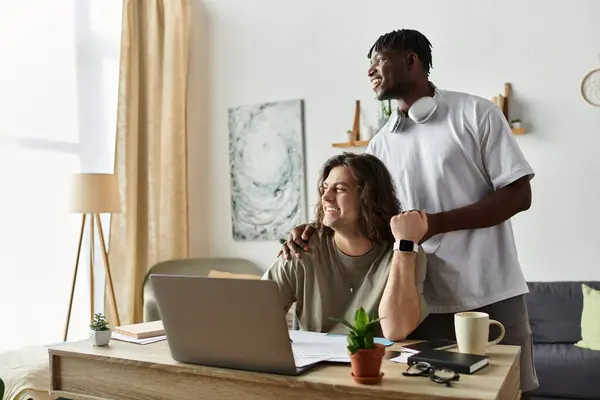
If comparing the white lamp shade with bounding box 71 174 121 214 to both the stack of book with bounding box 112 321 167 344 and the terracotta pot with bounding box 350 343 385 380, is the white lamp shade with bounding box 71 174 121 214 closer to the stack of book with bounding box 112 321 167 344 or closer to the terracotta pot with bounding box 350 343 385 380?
the stack of book with bounding box 112 321 167 344

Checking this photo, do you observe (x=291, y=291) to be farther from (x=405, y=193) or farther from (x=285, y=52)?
(x=285, y=52)

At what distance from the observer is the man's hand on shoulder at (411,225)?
1.55m

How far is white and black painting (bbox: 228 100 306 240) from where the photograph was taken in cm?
435

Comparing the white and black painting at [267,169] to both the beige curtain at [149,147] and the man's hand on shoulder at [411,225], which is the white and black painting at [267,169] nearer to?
the beige curtain at [149,147]

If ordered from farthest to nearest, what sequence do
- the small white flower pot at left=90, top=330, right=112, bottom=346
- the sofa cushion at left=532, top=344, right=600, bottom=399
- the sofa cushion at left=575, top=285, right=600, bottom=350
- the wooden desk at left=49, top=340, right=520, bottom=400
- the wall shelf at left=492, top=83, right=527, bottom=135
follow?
1. the wall shelf at left=492, top=83, right=527, bottom=135
2. the sofa cushion at left=575, top=285, right=600, bottom=350
3. the sofa cushion at left=532, top=344, right=600, bottom=399
4. the small white flower pot at left=90, top=330, right=112, bottom=346
5. the wooden desk at left=49, top=340, right=520, bottom=400

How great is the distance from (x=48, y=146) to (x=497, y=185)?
2.85 meters

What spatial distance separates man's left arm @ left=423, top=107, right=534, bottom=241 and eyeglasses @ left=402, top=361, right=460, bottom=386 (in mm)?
465

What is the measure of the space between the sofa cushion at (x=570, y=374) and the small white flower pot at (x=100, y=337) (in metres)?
2.29

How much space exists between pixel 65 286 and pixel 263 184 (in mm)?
1396

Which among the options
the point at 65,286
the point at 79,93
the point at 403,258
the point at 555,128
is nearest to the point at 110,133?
the point at 79,93

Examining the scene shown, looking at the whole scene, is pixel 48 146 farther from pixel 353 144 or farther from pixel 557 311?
pixel 557 311

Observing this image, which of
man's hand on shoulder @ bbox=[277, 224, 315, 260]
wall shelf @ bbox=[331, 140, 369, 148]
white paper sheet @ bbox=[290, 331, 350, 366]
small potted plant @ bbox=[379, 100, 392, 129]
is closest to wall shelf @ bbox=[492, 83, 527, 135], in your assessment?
small potted plant @ bbox=[379, 100, 392, 129]

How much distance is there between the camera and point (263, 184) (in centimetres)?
446

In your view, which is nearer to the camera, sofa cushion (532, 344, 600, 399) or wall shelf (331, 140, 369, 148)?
sofa cushion (532, 344, 600, 399)
